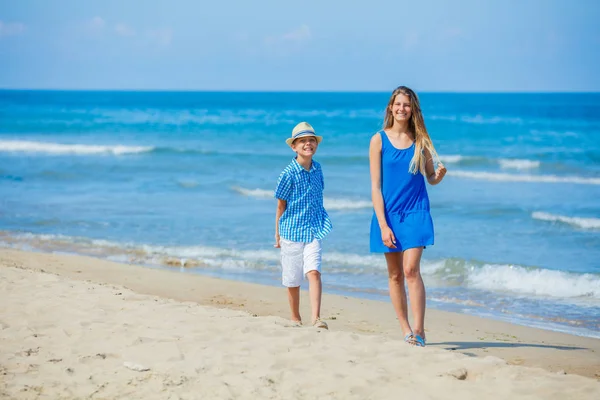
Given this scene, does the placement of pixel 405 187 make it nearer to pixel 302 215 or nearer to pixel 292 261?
pixel 302 215

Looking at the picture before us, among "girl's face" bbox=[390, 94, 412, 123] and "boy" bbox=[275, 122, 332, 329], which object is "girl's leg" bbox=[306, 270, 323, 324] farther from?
"girl's face" bbox=[390, 94, 412, 123]

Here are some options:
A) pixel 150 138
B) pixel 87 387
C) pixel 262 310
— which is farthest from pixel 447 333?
pixel 150 138

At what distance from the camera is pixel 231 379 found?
438cm

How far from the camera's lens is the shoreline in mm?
6227

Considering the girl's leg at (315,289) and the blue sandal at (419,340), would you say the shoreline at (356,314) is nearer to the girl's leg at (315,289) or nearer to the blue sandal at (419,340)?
the blue sandal at (419,340)

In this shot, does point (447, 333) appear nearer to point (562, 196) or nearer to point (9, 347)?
point (9, 347)

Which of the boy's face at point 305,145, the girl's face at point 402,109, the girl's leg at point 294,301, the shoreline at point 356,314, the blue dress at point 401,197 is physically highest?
the girl's face at point 402,109

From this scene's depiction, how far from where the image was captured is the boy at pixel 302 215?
5762 millimetres

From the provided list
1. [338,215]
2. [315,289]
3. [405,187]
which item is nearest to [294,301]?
[315,289]

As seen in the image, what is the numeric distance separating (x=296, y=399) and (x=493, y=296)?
17.5 feet

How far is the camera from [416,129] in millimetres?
5395

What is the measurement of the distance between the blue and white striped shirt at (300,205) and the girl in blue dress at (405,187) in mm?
599

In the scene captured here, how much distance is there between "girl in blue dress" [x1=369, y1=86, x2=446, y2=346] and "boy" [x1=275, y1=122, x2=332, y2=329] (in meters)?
0.58

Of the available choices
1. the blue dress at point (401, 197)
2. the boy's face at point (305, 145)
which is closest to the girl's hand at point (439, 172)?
the blue dress at point (401, 197)
